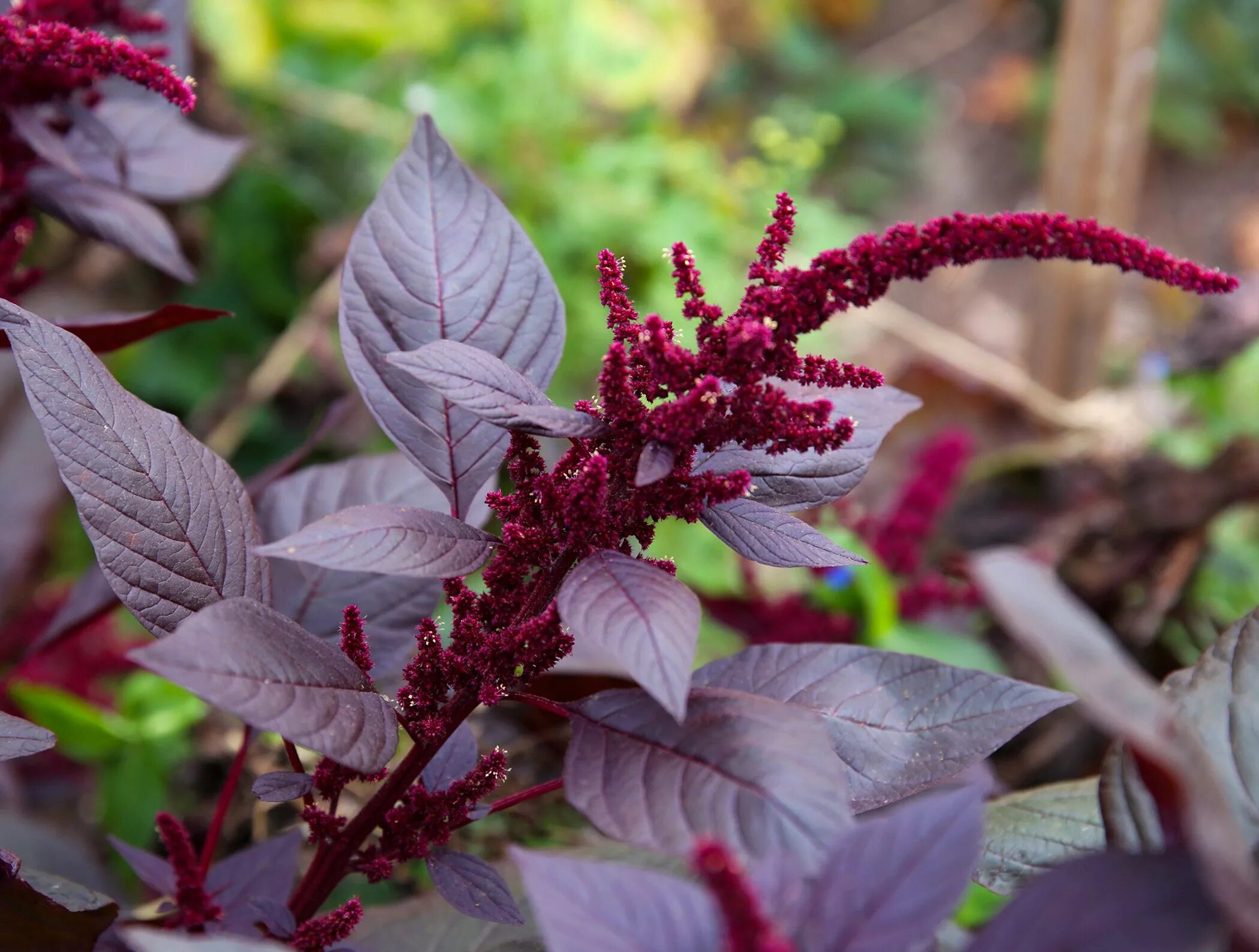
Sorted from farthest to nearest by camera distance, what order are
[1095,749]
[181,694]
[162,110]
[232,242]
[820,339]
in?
[820,339] → [232,242] → [1095,749] → [181,694] → [162,110]

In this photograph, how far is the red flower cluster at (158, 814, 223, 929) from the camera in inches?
19.9

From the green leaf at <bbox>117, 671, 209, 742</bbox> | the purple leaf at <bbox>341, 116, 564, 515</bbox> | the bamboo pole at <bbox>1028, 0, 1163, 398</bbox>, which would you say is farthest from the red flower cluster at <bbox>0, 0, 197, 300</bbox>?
the bamboo pole at <bbox>1028, 0, 1163, 398</bbox>

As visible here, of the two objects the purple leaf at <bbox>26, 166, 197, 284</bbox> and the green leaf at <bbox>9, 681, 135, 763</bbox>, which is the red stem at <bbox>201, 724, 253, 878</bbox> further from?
the green leaf at <bbox>9, 681, 135, 763</bbox>

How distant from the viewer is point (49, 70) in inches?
26.7

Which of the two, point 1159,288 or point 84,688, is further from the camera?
point 1159,288

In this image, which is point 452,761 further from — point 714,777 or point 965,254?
point 965,254

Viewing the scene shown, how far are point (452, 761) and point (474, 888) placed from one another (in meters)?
0.10

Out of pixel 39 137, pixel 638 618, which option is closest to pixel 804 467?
pixel 638 618

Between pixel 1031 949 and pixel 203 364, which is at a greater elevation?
pixel 203 364

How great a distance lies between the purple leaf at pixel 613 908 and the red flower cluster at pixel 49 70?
478 mm

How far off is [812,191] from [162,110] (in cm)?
312

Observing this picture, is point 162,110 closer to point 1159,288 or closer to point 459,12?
point 459,12

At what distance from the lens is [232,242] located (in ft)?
5.82

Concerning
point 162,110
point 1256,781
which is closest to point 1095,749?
point 1256,781
